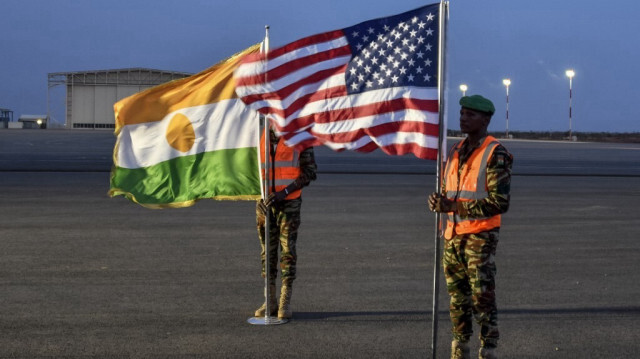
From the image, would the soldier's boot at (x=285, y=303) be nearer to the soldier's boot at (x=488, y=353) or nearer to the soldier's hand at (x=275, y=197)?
the soldier's hand at (x=275, y=197)

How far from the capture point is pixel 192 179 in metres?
7.38

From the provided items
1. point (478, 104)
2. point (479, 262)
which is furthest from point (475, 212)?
point (478, 104)

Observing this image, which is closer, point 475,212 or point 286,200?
point 475,212

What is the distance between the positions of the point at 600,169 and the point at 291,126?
2608 centimetres

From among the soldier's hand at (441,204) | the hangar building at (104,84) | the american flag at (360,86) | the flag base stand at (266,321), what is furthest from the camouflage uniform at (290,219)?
the hangar building at (104,84)

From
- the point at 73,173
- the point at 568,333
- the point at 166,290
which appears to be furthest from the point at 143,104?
the point at 73,173

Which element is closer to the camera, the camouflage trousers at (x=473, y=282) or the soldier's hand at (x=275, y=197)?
the camouflage trousers at (x=473, y=282)

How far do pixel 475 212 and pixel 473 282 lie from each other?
433 mm

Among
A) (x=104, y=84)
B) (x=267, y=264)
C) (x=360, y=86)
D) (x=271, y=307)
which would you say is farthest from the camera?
(x=104, y=84)

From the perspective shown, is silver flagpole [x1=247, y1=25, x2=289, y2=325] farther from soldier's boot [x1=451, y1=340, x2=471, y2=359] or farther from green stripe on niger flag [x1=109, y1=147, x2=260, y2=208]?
soldier's boot [x1=451, y1=340, x2=471, y2=359]

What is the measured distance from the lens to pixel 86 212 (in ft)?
50.4

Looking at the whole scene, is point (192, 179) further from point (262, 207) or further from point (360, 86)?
point (360, 86)

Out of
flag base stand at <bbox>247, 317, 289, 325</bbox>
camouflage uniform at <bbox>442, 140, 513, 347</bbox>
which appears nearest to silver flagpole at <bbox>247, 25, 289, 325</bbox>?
flag base stand at <bbox>247, 317, 289, 325</bbox>

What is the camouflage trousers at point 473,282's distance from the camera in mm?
5398
